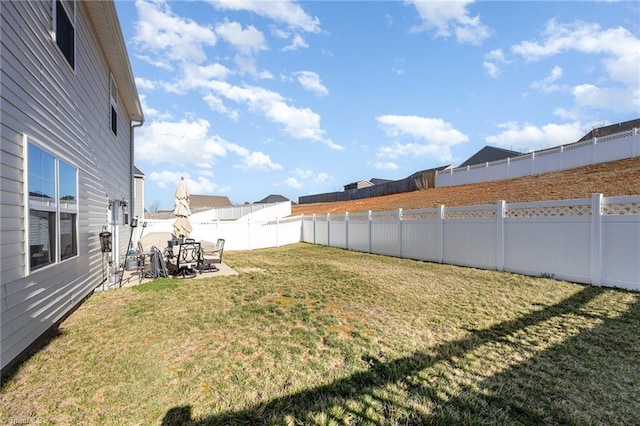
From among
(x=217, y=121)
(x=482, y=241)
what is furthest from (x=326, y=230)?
(x=217, y=121)

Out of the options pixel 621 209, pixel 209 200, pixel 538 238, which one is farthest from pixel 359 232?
pixel 209 200

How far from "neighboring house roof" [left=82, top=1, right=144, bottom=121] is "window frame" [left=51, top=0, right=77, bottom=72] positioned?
712 millimetres

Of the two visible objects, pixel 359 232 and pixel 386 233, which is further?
pixel 359 232

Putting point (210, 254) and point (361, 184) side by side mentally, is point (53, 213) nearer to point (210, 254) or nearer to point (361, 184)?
point (210, 254)

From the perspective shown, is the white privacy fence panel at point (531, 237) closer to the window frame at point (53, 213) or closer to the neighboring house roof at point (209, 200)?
the window frame at point (53, 213)

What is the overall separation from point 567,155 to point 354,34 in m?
14.1

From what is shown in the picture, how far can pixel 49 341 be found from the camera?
3.44m

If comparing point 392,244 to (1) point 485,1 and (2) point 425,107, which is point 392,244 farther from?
(2) point 425,107

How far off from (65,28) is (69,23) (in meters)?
0.17

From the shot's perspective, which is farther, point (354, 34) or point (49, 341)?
point (354, 34)

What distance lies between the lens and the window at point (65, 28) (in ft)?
13.3

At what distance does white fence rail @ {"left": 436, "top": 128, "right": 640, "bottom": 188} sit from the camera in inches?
551

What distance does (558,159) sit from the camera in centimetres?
1667

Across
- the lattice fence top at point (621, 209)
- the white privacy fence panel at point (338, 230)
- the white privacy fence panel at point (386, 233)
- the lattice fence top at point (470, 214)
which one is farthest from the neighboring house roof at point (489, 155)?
the lattice fence top at point (621, 209)
